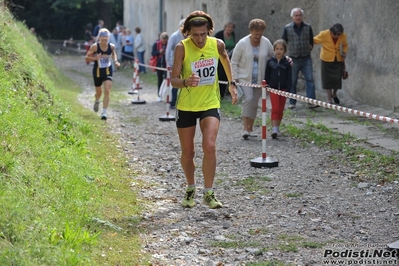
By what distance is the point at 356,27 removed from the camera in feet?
53.7

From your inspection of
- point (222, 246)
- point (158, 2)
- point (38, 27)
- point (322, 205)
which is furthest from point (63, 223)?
point (38, 27)

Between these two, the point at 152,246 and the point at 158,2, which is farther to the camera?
the point at 158,2

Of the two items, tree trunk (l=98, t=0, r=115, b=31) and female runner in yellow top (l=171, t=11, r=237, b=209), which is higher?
female runner in yellow top (l=171, t=11, r=237, b=209)

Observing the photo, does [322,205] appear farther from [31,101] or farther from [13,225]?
[31,101]

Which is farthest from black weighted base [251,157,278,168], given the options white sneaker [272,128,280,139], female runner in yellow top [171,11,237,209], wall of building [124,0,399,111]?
wall of building [124,0,399,111]

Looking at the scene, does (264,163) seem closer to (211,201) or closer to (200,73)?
(211,201)

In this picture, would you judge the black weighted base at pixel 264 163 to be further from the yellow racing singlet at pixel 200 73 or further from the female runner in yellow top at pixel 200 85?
the yellow racing singlet at pixel 200 73

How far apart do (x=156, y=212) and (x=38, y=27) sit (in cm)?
4748

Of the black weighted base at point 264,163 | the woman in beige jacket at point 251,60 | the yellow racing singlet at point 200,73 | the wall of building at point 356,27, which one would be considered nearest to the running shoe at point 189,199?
the yellow racing singlet at point 200,73

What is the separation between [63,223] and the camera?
6.06 m

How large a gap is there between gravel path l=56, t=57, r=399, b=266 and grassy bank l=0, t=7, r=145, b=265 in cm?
31

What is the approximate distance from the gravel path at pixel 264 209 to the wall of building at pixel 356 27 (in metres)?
3.26

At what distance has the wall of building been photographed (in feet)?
47.6

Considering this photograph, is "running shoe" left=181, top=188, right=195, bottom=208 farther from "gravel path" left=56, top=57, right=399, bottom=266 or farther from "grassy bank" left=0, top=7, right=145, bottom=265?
"grassy bank" left=0, top=7, right=145, bottom=265
